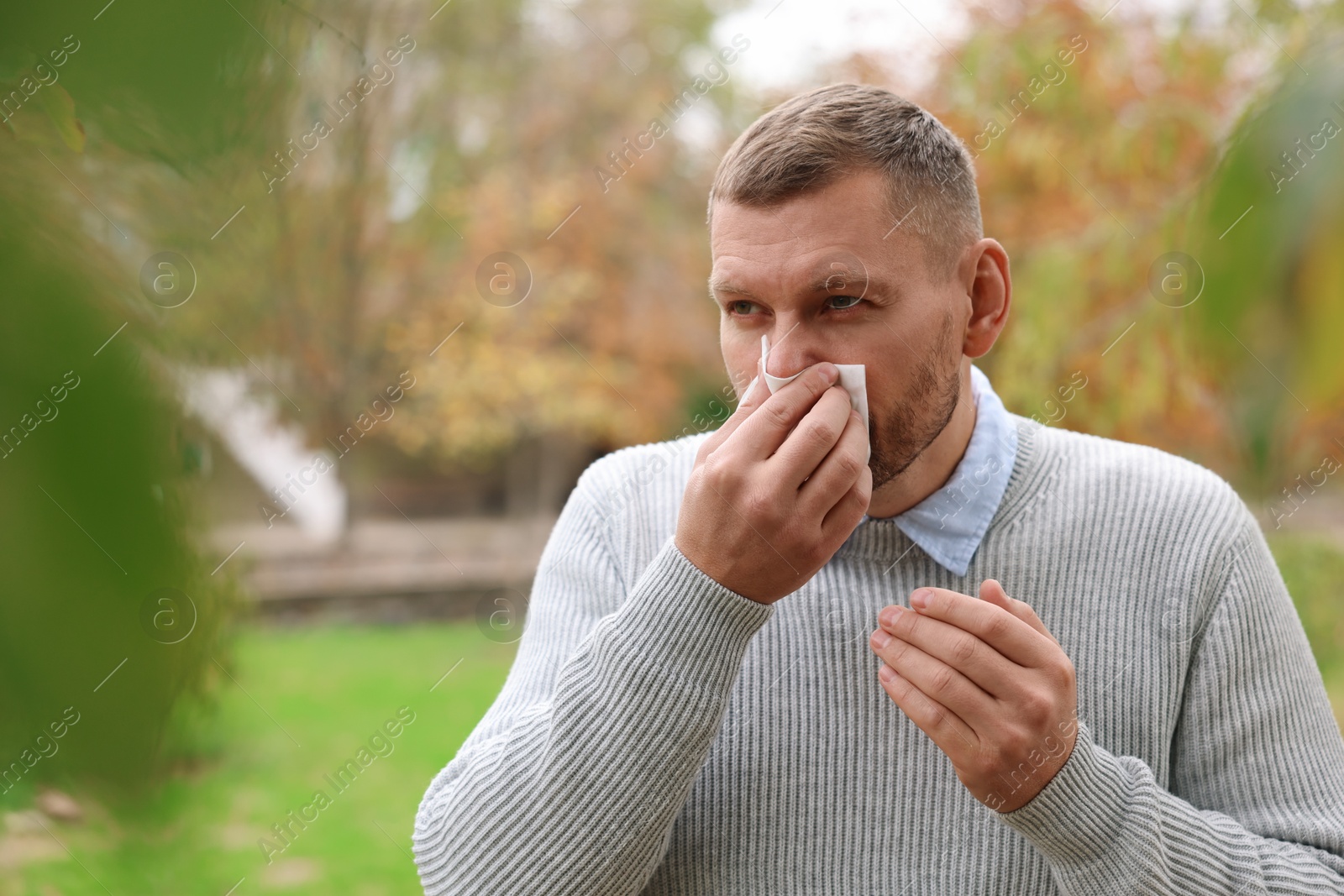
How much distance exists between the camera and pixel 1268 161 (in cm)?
41

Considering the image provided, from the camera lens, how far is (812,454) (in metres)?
1.59

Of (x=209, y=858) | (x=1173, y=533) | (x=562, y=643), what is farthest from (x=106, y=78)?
(x=1173, y=533)

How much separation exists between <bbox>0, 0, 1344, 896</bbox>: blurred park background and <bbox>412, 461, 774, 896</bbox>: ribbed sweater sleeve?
0.40 m

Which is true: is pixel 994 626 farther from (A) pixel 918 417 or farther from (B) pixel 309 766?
(B) pixel 309 766

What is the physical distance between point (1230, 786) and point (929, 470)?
681 mm

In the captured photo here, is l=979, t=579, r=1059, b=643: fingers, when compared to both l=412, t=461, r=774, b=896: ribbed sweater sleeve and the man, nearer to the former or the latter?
the man

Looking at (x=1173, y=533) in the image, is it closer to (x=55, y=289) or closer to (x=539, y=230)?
(x=55, y=289)

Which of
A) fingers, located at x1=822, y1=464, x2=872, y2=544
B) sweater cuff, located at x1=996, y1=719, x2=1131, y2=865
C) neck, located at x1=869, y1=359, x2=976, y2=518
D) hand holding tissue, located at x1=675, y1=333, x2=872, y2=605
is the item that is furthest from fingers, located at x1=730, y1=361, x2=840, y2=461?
sweater cuff, located at x1=996, y1=719, x2=1131, y2=865

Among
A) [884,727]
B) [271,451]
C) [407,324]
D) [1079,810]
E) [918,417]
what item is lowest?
[1079,810]

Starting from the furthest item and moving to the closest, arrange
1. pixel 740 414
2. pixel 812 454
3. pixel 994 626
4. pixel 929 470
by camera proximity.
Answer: pixel 929 470 < pixel 740 414 < pixel 812 454 < pixel 994 626

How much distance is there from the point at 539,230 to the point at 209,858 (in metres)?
9.58

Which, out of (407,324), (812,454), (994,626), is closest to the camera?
(994,626)

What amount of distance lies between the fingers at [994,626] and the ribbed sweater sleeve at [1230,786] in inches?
6.2

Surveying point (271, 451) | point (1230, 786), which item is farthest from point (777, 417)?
point (271, 451)
